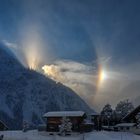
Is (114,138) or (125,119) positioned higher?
(125,119)

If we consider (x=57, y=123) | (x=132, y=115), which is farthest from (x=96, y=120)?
(x=132, y=115)

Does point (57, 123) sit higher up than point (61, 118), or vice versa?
point (61, 118)

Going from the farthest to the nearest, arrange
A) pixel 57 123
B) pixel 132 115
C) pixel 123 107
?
pixel 123 107, pixel 57 123, pixel 132 115

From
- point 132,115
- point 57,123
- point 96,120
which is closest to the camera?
point 132,115

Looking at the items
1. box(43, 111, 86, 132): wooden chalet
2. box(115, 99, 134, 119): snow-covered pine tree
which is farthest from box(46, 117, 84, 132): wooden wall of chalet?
box(115, 99, 134, 119): snow-covered pine tree

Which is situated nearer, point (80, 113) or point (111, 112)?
point (80, 113)

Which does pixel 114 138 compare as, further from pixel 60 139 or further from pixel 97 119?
pixel 97 119

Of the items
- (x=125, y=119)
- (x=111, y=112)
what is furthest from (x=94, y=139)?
(x=111, y=112)

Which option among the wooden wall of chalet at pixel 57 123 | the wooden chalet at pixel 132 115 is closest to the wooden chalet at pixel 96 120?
the wooden wall of chalet at pixel 57 123

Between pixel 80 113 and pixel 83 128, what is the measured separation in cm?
489

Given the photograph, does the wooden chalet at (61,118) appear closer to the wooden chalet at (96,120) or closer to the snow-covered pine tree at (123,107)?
the wooden chalet at (96,120)

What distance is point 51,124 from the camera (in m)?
99.4

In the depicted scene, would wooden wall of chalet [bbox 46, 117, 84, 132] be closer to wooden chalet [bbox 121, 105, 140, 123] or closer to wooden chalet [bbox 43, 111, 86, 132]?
wooden chalet [bbox 43, 111, 86, 132]

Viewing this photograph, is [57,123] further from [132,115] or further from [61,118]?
[132,115]
